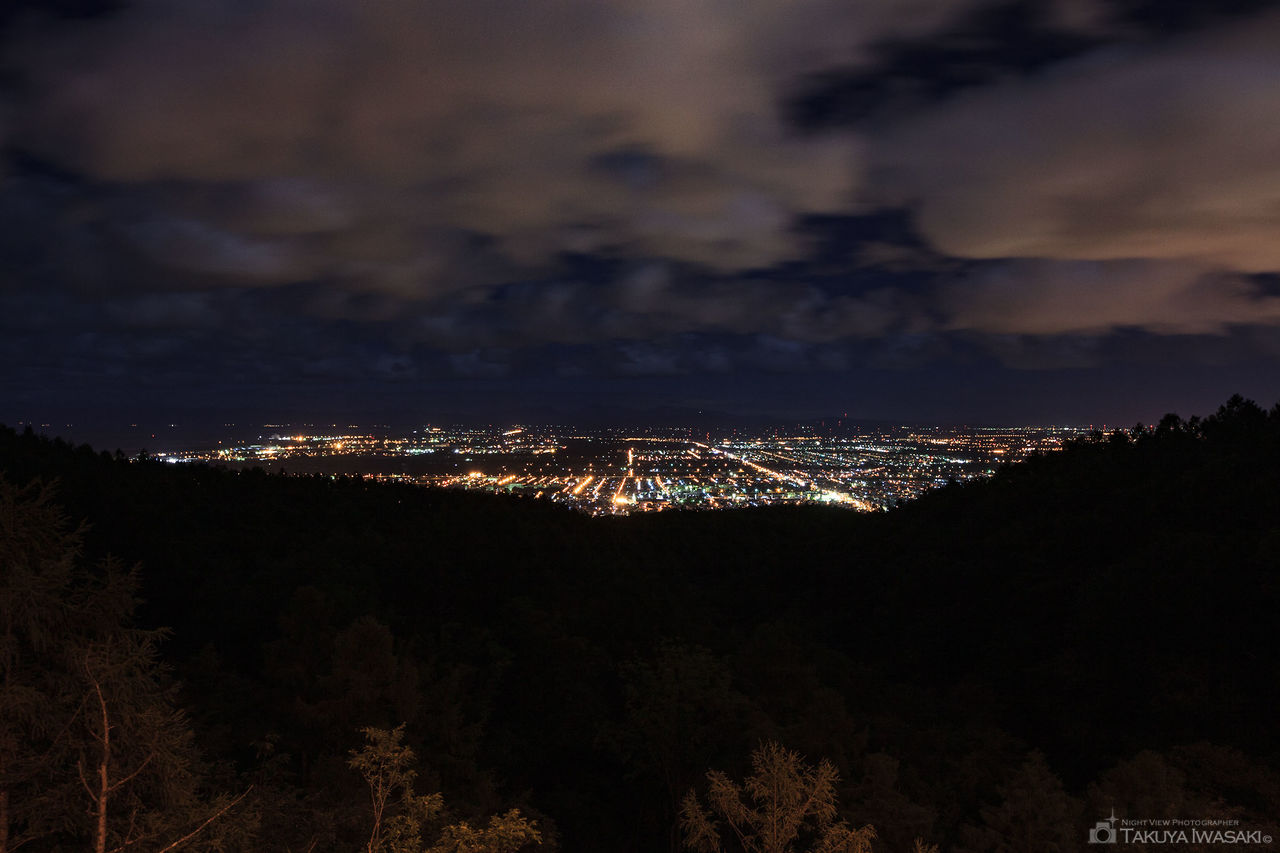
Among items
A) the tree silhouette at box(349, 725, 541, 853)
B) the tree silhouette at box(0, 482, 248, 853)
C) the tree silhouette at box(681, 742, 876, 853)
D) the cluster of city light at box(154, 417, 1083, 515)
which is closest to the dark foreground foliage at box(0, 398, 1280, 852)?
the tree silhouette at box(0, 482, 248, 853)

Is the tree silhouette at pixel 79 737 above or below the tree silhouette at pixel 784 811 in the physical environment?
above

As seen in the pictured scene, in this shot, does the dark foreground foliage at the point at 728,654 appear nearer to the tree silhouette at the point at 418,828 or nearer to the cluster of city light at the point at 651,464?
the tree silhouette at the point at 418,828

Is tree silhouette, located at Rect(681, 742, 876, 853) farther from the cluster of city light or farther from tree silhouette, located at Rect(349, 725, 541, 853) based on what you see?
the cluster of city light

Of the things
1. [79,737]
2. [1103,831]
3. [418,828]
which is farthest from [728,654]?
[79,737]

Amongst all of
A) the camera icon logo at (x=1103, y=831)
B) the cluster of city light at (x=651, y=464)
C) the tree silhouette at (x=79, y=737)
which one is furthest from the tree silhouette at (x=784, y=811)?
the cluster of city light at (x=651, y=464)

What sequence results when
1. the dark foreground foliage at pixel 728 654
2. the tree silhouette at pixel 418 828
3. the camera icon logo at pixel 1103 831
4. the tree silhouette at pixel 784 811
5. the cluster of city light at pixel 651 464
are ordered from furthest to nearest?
the cluster of city light at pixel 651 464 → the dark foreground foliage at pixel 728 654 → the camera icon logo at pixel 1103 831 → the tree silhouette at pixel 784 811 → the tree silhouette at pixel 418 828

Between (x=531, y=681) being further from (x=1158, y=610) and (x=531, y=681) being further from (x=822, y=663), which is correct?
(x=1158, y=610)
